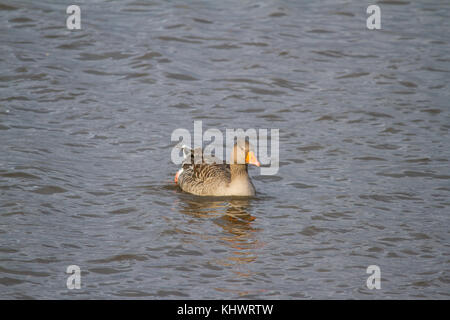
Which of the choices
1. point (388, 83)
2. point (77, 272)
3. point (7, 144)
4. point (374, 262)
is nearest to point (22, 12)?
point (7, 144)

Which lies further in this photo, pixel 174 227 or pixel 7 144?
pixel 7 144

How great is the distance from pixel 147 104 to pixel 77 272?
21.1 ft

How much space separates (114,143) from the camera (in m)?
12.8

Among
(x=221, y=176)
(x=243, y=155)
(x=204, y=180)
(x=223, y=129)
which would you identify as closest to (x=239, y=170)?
(x=243, y=155)

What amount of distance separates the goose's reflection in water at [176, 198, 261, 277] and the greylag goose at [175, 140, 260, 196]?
0.55 ft

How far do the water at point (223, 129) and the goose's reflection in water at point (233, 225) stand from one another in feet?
0.11

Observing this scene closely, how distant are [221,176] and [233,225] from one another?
4.84 feet

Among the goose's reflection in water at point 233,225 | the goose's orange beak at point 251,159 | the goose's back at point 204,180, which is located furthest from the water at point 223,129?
the goose's orange beak at point 251,159

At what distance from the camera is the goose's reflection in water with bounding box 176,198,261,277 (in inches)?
356

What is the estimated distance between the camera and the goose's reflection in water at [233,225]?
29.7ft

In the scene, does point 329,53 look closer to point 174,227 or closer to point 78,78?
point 78,78

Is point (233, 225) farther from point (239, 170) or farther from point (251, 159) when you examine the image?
point (251, 159)

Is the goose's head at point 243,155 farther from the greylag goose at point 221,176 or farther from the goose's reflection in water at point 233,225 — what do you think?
the goose's reflection in water at point 233,225

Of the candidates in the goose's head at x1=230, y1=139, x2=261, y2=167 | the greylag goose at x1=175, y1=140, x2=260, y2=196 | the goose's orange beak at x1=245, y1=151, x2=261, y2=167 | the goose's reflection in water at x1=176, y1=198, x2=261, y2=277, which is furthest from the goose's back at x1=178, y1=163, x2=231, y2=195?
the goose's orange beak at x1=245, y1=151, x2=261, y2=167
